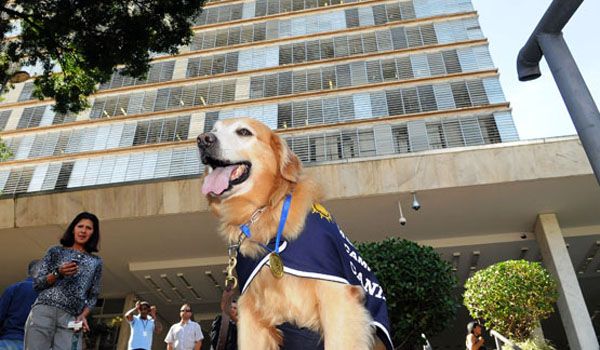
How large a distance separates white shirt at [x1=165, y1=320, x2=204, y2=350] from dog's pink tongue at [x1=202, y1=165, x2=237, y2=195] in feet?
27.9

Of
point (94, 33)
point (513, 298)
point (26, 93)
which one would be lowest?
point (513, 298)

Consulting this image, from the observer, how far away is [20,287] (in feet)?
16.3

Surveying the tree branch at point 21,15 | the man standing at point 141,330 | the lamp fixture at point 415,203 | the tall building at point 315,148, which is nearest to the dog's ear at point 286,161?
the man standing at point 141,330

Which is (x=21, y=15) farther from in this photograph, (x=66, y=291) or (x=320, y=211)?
(x=320, y=211)

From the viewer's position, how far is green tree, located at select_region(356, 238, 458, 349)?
263 inches

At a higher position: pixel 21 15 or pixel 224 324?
pixel 21 15

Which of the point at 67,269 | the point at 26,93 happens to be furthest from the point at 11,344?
the point at 26,93

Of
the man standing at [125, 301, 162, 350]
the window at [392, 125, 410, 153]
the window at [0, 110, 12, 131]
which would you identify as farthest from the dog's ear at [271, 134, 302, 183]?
the window at [0, 110, 12, 131]

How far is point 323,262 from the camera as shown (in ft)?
8.08

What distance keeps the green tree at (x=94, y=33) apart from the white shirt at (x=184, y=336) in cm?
625

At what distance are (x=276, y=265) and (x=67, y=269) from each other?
2.70 meters

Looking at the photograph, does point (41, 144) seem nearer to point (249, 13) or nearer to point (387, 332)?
point (249, 13)

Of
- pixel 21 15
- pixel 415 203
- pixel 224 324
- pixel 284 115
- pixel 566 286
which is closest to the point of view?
pixel 224 324

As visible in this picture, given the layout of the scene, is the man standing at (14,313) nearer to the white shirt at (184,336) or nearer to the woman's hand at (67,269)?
the woman's hand at (67,269)
